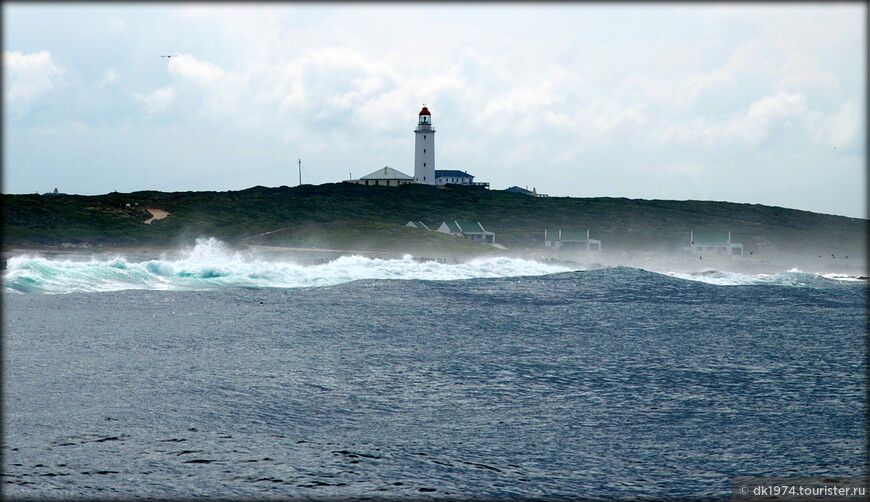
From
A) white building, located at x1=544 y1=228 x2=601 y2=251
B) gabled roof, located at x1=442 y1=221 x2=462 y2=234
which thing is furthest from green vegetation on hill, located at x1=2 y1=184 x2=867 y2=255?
gabled roof, located at x1=442 y1=221 x2=462 y2=234

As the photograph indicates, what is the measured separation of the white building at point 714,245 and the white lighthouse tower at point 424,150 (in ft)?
149

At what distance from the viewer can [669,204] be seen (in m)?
154

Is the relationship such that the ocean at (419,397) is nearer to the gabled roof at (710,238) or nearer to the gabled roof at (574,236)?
the gabled roof at (574,236)

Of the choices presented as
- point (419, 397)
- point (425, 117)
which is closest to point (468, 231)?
point (425, 117)

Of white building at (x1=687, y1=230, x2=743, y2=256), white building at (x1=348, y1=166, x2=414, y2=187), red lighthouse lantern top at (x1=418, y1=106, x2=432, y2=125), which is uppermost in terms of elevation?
red lighthouse lantern top at (x1=418, y1=106, x2=432, y2=125)

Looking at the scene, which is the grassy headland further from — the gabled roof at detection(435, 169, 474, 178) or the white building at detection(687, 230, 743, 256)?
the gabled roof at detection(435, 169, 474, 178)

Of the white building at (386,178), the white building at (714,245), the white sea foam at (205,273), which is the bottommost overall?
the white sea foam at (205,273)

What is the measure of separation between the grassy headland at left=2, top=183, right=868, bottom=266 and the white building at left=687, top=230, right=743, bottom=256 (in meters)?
5.85

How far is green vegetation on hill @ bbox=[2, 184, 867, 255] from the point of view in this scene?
95.7 metres

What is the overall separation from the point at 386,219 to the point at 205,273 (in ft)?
244

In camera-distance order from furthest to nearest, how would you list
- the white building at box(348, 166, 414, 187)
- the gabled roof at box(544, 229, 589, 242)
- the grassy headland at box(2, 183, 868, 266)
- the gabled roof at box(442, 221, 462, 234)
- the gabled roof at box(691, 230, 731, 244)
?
the white building at box(348, 166, 414, 187), the gabled roof at box(544, 229, 589, 242), the gabled roof at box(442, 221, 462, 234), the gabled roof at box(691, 230, 731, 244), the grassy headland at box(2, 183, 868, 266)

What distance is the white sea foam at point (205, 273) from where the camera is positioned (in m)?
45.3

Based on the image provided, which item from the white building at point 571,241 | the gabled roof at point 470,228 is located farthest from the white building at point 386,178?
the white building at point 571,241

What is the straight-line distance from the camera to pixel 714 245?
11000 centimetres
